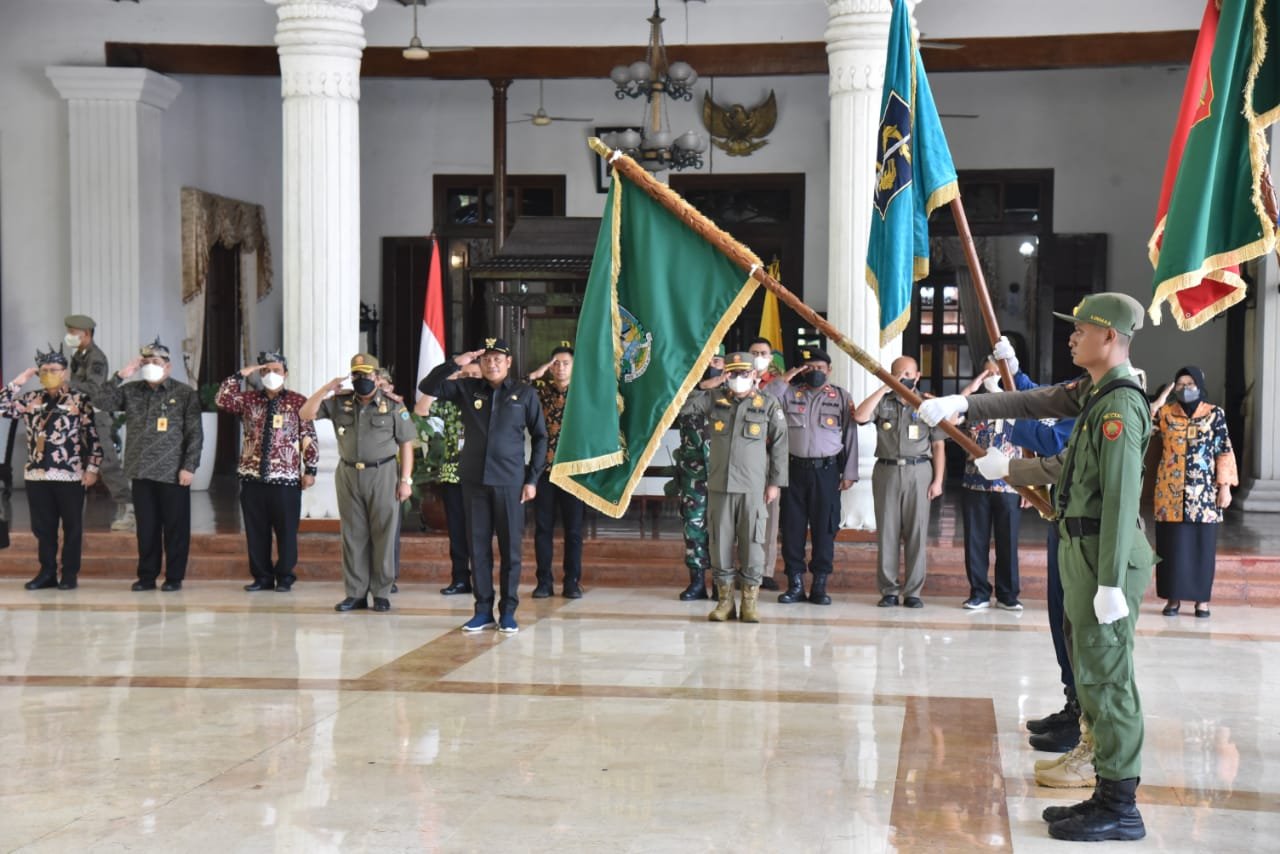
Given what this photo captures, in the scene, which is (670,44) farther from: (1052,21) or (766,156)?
(766,156)

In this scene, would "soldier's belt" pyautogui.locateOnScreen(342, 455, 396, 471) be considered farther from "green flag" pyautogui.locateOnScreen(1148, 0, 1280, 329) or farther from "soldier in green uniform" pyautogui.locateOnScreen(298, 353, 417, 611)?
"green flag" pyautogui.locateOnScreen(1148, 0, 1280, 329)

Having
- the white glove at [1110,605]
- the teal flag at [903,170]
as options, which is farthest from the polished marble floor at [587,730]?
the teal flag at [903,170]

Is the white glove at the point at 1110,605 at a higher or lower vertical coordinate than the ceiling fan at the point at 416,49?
lower

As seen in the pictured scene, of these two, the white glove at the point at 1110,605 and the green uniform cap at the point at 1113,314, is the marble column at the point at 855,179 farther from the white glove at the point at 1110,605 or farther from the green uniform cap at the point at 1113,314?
the white glove at the point at 1110,605

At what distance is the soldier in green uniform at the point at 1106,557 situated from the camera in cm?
427

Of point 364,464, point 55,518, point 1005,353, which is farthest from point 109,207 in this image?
point 1005,353

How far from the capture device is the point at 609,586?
9664 millimetres

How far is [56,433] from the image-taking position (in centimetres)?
932

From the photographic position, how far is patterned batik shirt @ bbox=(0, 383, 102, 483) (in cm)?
929

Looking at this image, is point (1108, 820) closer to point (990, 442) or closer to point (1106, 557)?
point (1106, 557)

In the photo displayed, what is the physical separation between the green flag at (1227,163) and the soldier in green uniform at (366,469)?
514 cm

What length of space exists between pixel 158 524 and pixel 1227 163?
7022mm

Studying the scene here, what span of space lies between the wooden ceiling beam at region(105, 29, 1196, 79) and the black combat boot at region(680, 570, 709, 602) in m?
Result: 4.41

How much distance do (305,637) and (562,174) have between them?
29.8 ft
